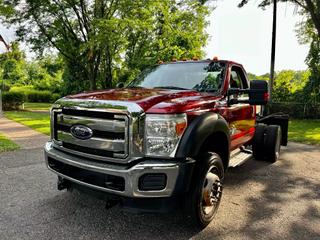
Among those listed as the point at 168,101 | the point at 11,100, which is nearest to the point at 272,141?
the point at 168,101

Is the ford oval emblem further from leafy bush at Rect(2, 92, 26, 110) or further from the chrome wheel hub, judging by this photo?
leafy bush at Rect(2, 92, 26, 110)

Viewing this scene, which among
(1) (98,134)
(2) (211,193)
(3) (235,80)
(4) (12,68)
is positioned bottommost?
(2) (211,193)

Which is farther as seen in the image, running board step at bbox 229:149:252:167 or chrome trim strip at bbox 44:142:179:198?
running board step at bbox 229:149:252:167

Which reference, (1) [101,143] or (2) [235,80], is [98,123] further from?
(2) [235,80]

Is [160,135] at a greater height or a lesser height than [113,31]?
lesser

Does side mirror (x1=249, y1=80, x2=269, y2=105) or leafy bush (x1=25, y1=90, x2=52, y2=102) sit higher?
side mirror (x1=249, y1=80, x2=269, y2=105)

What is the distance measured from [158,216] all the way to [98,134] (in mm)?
1357

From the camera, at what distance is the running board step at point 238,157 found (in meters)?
4.60

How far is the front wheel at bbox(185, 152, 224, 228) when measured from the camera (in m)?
3.07

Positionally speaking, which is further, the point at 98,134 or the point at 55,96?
the point at 55,96

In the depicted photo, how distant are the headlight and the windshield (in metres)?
1.41

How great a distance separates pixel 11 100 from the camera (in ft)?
59.2

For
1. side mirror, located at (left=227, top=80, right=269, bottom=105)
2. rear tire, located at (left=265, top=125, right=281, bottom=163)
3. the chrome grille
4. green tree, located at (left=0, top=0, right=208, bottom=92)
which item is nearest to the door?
side mirror, located at (left=227, top=80, right=269, bottom=105)

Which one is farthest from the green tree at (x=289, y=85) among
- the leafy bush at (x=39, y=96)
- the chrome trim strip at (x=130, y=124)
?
the leafy bush at (x=39, y=96)
